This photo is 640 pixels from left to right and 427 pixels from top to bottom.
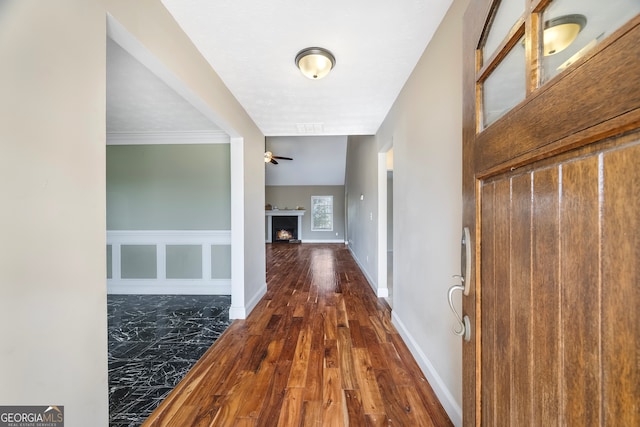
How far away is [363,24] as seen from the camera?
1565mm

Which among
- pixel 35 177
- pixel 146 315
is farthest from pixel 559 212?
pixel 146 315

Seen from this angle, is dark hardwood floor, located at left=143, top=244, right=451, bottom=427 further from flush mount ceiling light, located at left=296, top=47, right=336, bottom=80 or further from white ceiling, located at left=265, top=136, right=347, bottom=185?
white ceiling, located at left=265, top=136, right=347, bottom=185

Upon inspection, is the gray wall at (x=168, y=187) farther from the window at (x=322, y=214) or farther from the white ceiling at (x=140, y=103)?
the window at (x=322, y=214)

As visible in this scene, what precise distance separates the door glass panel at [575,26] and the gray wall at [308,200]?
31.3 feet

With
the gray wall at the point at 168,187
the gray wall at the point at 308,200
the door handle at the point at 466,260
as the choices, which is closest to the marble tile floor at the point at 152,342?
the gray wall at the point at 168,187

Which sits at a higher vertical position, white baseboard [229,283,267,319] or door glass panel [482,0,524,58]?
door glass panel [482,0,524,58]

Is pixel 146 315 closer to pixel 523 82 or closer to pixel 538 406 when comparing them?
pixel 538 406

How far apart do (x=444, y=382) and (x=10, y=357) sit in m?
1.90

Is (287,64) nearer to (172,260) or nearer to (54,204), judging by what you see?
(54,204)

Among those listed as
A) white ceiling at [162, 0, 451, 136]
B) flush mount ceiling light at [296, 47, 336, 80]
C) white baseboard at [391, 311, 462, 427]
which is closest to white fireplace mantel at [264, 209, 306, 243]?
white ceiling at [162, 0, 451, 136]

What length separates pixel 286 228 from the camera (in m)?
10.1

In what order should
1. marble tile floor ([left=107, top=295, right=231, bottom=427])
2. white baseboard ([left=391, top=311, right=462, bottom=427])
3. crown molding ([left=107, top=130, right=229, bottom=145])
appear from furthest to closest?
crown molding ([left=107, top=130, right=229, bottom=145]), marble tile floor ([left=107, top=295, right=231, bottom=427]), white baseboard ([left=391, top=311, right=462, bottom=427])

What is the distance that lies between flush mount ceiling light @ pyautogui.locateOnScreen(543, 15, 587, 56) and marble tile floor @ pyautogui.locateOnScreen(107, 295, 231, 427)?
2383 mm

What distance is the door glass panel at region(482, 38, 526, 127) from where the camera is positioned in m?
0.67
